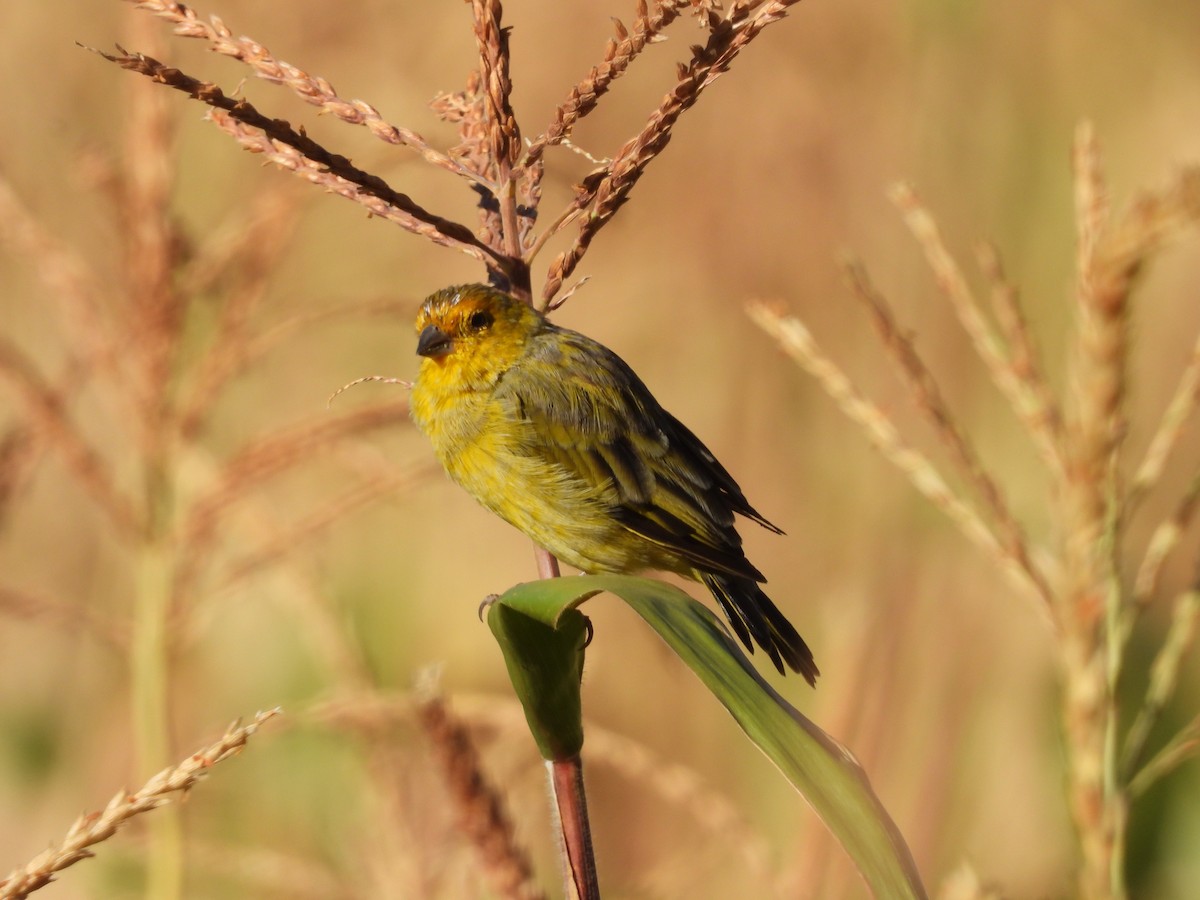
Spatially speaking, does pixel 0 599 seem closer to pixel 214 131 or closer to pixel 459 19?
pixel 214 131

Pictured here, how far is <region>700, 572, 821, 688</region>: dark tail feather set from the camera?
222 centimetres

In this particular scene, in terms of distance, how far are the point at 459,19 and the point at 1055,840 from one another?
3244 millimetres

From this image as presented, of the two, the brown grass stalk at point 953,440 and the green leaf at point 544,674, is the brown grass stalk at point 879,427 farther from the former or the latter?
Result: the green leaf at point 544,674

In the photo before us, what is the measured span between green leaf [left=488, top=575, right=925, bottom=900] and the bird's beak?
3.81 feet

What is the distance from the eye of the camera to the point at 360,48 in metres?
4.63

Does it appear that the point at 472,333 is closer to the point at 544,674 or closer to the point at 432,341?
the point at 432,341

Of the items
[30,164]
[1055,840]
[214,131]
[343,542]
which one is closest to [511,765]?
[1055,840]

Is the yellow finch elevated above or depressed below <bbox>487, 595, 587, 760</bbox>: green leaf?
above

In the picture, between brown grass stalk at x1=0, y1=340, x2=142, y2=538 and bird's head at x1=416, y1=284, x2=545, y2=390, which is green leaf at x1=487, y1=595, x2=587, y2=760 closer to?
bird's head at x1=416, y1=284, x2=545, y2=390

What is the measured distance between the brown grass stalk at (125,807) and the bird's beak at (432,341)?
1398mm

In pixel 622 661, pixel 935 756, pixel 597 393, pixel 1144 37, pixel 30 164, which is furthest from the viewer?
pixel 30 164

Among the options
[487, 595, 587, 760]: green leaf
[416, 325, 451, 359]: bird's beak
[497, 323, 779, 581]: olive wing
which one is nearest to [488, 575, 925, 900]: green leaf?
[487, 595, 587, 760]: green leaf

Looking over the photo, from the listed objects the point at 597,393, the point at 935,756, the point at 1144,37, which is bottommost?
the point at 935,756

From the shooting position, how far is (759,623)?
2.30 m
